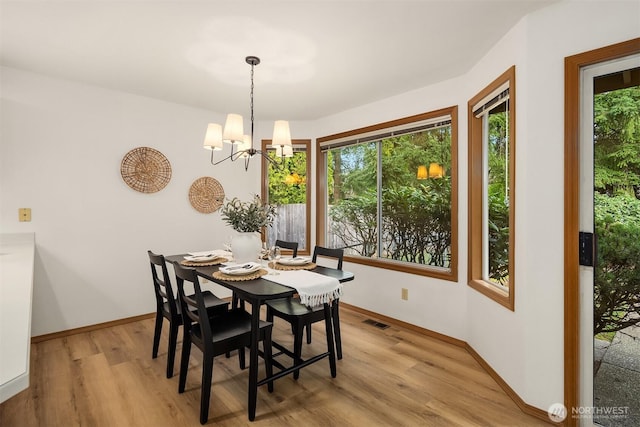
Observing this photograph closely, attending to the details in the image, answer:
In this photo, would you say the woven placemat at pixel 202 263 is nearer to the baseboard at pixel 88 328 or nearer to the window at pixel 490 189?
the baseboard at pixel 88 328

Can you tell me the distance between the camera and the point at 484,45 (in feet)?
7.50

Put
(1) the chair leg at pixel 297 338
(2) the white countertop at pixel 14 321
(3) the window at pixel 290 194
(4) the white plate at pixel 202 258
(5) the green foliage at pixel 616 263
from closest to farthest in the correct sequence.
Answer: (2) the white countertop at pixel 14 321
(5) the green foliage at pixel 616 263
(1) the chair leg at pixel 297 338
(4) the white plate at pixel 202 258
(3) the window at pixel 290 194

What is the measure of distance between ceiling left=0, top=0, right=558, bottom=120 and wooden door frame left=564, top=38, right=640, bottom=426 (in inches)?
20.7

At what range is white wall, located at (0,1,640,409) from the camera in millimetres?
1824

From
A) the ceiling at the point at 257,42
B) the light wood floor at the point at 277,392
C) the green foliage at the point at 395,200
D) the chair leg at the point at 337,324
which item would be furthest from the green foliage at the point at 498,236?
the chair leg at the point at 337,324

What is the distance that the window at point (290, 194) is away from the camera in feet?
14.0

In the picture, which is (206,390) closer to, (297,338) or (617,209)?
(297,338)

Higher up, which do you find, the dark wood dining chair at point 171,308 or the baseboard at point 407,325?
the dark wood dining chair at point 171,308

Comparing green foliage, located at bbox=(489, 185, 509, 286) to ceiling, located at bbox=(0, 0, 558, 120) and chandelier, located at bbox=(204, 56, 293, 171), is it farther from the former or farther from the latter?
chandelier, located at bbox=(204, 56, 293, 171)

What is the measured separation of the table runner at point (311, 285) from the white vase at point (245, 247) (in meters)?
0.37

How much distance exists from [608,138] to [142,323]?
13.7 feet

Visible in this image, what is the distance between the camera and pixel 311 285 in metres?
1.91

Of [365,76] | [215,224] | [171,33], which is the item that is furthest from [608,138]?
[215,224]

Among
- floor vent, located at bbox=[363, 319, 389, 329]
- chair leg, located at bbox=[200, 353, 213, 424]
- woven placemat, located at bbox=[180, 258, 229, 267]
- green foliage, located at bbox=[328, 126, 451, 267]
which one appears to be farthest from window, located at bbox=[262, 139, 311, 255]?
chair leg, located at bbox=[200, 353, 213, 424]
